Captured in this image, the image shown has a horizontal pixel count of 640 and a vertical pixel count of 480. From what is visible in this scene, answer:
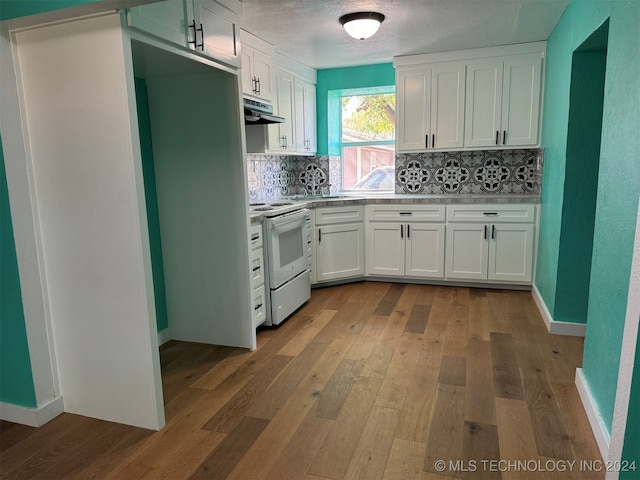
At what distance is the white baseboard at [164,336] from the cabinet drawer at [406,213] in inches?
89.0

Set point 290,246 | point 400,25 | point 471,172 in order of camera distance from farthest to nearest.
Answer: point 471,172 → point 290,246 → point 400,25

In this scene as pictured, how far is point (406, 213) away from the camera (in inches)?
173

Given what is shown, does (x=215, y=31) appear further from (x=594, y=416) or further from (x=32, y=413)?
(x=594, y=416)

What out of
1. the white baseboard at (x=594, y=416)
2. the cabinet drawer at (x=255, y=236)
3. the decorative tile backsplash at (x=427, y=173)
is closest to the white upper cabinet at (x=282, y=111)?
the decorative tile backsplash at (x=427, y=173)

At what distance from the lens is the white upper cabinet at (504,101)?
13.3 ft

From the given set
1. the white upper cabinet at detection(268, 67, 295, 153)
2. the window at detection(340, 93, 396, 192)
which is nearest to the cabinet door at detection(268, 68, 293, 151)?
the white upper cabinet at detection(268, 67, 295, 153)

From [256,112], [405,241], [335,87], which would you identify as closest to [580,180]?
[405,241]

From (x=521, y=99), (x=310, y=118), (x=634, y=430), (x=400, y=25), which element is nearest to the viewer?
(x=634, y=430)

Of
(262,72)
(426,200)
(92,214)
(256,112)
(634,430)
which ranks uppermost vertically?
(262,72)

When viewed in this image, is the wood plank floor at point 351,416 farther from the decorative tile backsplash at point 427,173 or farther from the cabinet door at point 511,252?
the decorative tile backsplash at point 427,173

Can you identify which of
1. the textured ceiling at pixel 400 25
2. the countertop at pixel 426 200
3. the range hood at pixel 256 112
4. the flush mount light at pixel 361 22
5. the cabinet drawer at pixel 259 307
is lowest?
the cabinet drawer at pixel 259 307

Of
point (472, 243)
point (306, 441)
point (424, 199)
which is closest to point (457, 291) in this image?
point (472, 243)

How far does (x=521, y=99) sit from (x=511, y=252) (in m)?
1.43

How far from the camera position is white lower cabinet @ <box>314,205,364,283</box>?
4.30 metres
